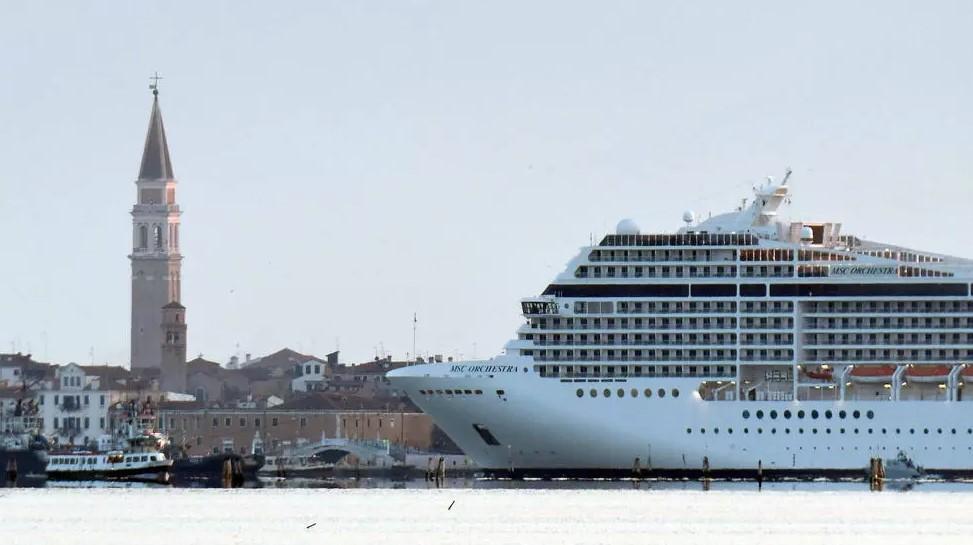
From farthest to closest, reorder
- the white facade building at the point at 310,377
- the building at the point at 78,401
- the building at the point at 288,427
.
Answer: the white facade building at the point at 310,377
the building at the point at 78,401
the building at the point at 288,427

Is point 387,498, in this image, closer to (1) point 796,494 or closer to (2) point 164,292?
(1) point 796,494

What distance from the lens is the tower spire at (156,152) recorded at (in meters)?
192

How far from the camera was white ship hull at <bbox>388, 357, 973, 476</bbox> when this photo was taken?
102 m

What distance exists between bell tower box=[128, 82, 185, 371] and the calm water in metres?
76.0

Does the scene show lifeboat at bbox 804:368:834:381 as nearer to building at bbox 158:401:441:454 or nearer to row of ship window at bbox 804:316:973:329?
row of ship window at bbox 804:316:973:329

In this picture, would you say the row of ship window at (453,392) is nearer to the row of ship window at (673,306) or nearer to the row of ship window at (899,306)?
the row of ship window at (673,306)

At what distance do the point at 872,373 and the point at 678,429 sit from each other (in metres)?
5.97

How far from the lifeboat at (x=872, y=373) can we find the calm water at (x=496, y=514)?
128 inches

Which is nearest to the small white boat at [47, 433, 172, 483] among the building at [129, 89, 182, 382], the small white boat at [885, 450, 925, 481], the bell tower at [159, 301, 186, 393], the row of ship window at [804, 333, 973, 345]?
the row of ship window at [804, 333, 973, 345]

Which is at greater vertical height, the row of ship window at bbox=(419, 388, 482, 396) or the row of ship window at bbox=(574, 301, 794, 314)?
the row of ship window at bbox=(574, 301, 794, 314)

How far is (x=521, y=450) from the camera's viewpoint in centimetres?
10412

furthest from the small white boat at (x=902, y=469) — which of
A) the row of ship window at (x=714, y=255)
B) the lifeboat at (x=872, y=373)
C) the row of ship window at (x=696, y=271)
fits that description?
the row of ship window at (x=714, y=255)

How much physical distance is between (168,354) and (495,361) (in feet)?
239

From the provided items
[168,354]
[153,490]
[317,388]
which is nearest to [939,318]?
[153,490]
